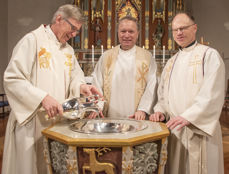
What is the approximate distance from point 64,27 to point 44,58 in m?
0.33

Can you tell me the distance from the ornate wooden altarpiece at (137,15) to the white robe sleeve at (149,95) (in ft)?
17.2

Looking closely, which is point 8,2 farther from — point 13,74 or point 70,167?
point 70,167

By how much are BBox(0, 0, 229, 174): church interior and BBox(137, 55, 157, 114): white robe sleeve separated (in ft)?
14.3

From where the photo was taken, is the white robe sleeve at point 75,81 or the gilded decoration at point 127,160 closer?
the gilded decoration at point 127,160

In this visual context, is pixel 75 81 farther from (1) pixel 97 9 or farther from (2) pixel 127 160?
(1) pixel 97 9

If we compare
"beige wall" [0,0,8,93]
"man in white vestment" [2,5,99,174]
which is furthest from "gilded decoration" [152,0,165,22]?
"man in white vestment" [2,5,99,174]

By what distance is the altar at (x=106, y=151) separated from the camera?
59.6 inches

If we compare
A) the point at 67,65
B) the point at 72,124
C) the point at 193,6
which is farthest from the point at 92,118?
the point at 193,6

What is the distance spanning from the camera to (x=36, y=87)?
1964 mm

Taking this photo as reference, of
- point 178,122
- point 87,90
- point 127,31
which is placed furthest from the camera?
point 127,31

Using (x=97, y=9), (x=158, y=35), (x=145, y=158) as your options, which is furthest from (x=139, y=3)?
(x=145, y=158)

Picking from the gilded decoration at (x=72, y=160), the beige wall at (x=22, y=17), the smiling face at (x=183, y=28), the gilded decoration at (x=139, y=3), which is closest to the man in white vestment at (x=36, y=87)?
the gilded decoration at (x=72, y=160)

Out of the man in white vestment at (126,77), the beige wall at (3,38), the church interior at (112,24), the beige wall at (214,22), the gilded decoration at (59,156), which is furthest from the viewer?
the beige wall at (214,22)

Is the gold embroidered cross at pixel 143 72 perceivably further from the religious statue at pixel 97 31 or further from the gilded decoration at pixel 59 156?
the religious statue at pixel 97 31
